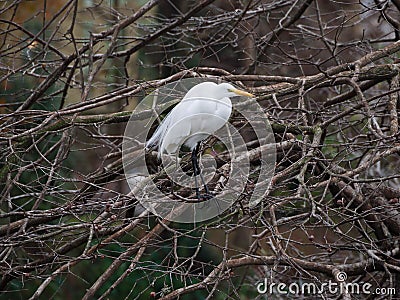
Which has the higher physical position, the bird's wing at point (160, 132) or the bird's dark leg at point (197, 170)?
the bird's wing at point (160, 132)

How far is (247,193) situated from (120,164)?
43.3 inches

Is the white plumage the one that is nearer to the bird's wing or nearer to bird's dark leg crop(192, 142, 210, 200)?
the bird's wing

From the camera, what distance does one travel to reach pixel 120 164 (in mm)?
3145

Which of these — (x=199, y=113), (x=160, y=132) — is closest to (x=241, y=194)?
(x=199, y=113)

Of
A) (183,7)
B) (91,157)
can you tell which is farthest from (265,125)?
(91,157)

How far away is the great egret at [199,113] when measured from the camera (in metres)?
2.20

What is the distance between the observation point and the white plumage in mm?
2199

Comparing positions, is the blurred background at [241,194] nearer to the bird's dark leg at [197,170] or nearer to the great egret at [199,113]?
the bird's dark leg at [197,170]

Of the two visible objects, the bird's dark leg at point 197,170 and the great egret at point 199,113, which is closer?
the great egret at point 199,113

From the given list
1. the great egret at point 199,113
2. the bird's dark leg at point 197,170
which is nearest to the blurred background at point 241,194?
the bird's dark leg at point 197,170

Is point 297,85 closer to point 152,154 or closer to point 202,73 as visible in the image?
point 202,73

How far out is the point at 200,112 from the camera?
2197 mm

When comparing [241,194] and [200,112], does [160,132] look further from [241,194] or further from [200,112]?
[241,194]

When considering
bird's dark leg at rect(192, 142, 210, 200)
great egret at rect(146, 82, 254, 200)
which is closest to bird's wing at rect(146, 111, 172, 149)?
great egret at rect(146, 82, 254, 200)
